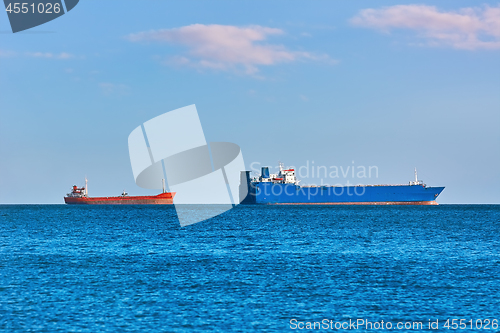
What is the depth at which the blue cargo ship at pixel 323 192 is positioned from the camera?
110312 millimetres

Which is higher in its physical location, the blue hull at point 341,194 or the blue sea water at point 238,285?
the blue hull at point 341,194

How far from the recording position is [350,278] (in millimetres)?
23359

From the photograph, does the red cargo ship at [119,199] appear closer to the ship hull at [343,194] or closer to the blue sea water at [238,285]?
the ship hull at [343,194]

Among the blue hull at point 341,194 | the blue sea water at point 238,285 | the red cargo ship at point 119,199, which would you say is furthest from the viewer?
the red cargo ship at point 119,199

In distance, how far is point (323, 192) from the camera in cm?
11306

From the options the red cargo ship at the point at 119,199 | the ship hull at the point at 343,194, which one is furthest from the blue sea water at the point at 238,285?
the red cargo ship at the point at 119,199

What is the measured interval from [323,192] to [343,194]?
15.7 ft

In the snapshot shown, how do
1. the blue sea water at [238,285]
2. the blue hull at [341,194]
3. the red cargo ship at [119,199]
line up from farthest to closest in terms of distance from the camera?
1. the red cargo ship at [119,199]
2. the blue hull at [341,194]
3. the blue sea water at [238,285]

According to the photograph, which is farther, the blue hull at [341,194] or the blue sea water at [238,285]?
the blue hull at [341,194]

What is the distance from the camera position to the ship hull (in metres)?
110

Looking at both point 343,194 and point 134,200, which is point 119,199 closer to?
point 134,200

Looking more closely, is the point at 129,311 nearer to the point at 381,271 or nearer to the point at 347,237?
the point at 381,271

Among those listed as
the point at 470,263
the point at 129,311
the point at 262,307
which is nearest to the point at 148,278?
the point at 129,311

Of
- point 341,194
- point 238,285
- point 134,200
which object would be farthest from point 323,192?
point 238,285
